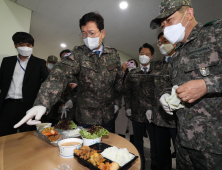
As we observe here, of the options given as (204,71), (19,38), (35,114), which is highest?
(19,38)

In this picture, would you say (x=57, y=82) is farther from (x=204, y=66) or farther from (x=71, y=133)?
(x=204, y=66)

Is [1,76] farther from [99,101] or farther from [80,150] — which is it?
[80,150]

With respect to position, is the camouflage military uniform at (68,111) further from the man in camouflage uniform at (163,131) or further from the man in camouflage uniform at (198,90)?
the man in camouflage uniform at (198,90)

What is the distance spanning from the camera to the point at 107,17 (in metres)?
3.69

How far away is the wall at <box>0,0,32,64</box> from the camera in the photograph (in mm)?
2629

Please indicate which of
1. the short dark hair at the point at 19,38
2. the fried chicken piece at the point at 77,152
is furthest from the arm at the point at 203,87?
the short dark hair at the point at 19,38

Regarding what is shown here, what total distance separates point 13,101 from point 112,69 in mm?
1460

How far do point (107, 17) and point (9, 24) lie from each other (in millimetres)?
2427

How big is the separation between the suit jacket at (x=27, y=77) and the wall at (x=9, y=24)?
1102 millimetres

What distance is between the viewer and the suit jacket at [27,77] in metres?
1.76

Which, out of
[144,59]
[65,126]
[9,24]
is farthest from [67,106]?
[9,24]

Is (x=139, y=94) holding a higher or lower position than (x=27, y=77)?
lower

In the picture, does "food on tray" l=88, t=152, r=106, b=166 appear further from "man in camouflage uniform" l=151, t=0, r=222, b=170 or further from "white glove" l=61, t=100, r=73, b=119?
"white glove" l=61, t=100, r=73, b=119

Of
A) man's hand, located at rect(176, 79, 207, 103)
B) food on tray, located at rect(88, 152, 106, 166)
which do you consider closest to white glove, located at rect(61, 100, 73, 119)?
food on tray, located at rect(88, 152, 106, 166)
